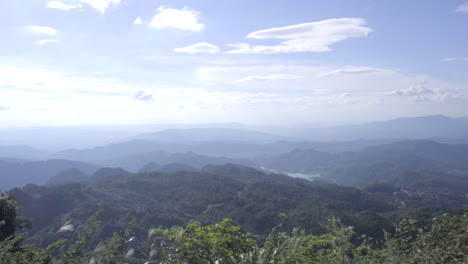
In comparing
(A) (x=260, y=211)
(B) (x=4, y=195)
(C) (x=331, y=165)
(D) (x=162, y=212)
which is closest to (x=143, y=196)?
(D) (x=162, y=212)

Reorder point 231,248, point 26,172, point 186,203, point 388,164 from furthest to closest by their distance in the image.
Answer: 1. point 388,164
2. point 26,172
3. point 186,203
4. point 231,248

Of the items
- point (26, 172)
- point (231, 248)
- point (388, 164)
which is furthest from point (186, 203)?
Result: point (388, 164)

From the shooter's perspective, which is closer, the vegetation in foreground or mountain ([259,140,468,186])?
the vegetation in foreground

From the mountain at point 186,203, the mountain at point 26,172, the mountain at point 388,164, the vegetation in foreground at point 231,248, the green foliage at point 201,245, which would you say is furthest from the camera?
the mountain at point 388,164

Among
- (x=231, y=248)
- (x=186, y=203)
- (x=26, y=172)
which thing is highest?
(x=231, y=248)

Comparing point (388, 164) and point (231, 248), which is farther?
point (388, 164)

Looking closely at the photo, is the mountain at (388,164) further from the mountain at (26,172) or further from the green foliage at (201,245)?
the mountain at (26,172)

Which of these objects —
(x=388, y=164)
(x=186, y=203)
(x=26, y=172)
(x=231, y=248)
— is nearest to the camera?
(x=231, y=248)

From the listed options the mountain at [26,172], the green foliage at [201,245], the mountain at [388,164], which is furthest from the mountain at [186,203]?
the mountain at [26,172]

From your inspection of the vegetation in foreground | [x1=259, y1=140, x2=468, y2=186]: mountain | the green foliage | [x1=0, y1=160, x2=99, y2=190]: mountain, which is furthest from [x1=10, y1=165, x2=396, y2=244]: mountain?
[x1=0, y1=160, x2=99, y2=190]: mountain

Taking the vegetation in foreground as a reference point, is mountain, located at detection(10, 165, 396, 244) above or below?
below

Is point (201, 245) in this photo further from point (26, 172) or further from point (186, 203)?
point (26, 172)

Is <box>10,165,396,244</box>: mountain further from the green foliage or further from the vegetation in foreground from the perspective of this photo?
the green foliage
